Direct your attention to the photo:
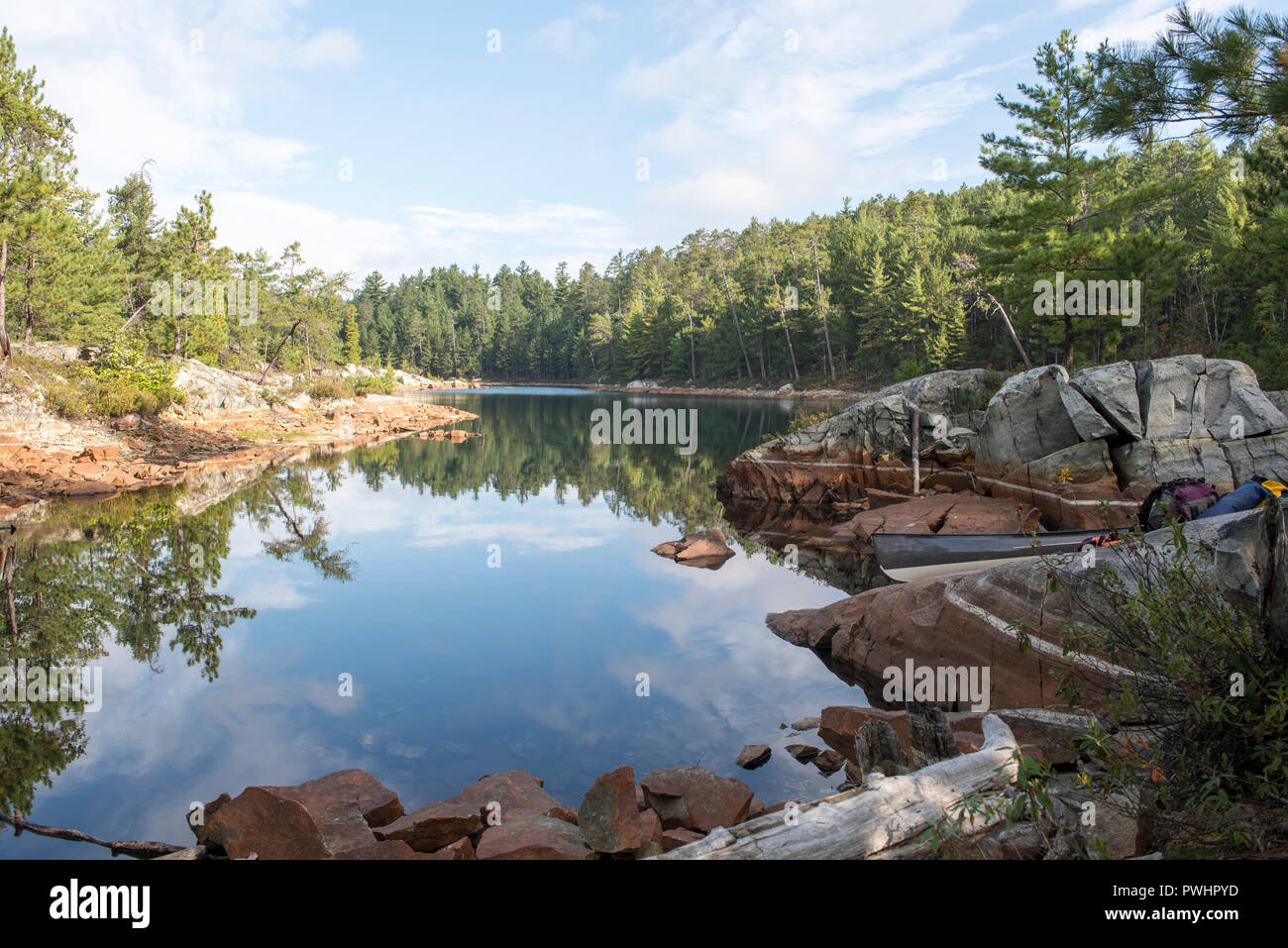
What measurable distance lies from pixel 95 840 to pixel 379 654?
5.22m

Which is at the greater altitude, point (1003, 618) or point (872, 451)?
point (872, 451)

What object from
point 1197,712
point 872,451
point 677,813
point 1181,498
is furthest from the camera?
point 872,451

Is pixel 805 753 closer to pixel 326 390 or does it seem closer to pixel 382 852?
pixel 382 852

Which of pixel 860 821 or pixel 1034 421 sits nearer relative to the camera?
pixel 860 821

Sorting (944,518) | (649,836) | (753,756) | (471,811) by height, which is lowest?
(753,756)

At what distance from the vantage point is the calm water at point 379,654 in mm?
8117

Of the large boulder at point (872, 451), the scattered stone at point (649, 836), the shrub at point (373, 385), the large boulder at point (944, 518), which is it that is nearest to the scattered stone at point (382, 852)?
the scattered stone at point (649, 836)

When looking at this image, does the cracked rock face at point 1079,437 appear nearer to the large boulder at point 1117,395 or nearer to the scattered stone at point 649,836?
the large boulder at point 1117,395

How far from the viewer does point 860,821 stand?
4.25 meters

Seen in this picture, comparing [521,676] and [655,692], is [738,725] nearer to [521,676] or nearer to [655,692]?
[655,692]

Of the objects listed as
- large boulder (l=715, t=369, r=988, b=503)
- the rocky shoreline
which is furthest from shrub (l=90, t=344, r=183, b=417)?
large boulder (l=715, t=369, r=988, b=503)

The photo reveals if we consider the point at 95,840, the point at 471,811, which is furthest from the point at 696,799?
the point at 95,840

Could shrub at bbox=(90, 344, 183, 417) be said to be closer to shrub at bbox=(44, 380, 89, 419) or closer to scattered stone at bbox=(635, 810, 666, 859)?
shrub at bbox=(44, 380, 89, 419)
